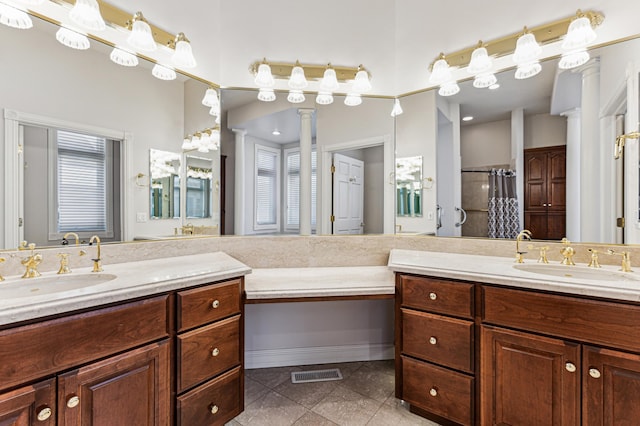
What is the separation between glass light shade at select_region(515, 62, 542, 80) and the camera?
179 centimetres

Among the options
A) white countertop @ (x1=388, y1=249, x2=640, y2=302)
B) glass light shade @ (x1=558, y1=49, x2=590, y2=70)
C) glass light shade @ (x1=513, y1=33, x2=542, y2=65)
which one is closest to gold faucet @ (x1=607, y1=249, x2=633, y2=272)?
white countertop @ (x1=388, y1=249, x2=640, y2=302)

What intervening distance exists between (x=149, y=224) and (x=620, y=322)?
2.33m

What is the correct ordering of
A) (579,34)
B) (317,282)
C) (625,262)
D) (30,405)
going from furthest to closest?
(317,282) → (579,34) → (625,262) → (30,405)

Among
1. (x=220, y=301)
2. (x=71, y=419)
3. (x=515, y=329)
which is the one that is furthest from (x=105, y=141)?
(x=515, y=329)

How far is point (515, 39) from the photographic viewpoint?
184 cm

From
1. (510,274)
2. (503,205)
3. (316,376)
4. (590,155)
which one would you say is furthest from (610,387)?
(316,376)

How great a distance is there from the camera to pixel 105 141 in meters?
1.62

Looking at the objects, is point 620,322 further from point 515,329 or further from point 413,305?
point 413,305

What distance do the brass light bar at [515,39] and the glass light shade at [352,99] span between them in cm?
56

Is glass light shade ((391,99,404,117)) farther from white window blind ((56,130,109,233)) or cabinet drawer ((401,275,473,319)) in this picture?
white window blind ((56,130,109,233))

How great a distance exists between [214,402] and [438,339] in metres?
1.19

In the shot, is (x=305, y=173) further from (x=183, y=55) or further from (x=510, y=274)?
(x=510, y=274)

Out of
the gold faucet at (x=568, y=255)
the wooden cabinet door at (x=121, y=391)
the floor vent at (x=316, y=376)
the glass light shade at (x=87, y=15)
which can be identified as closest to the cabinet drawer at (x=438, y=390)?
the floor vent at (x=316, y=376)

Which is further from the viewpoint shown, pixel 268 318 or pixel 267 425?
pixel 268 318
